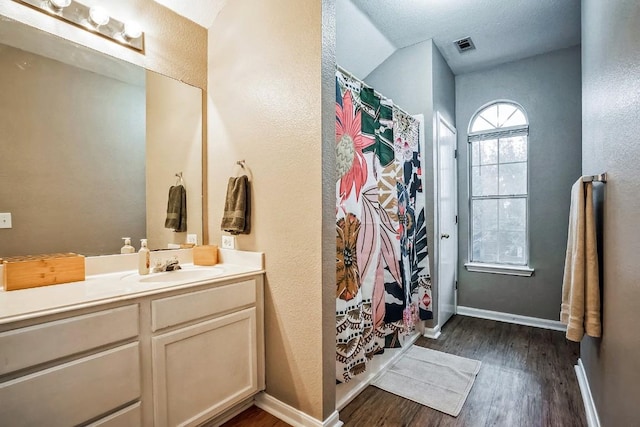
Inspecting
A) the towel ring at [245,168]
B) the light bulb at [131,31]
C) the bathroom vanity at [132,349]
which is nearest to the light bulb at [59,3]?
the light bulb at [131,31]

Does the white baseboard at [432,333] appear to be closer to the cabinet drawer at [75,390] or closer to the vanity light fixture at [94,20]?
the cabinet drawer at [75,390]

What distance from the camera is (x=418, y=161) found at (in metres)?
2.83

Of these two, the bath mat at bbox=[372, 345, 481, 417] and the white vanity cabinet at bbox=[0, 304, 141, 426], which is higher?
the white vanity cabinet at bbox=[0, 304, 141, 426]

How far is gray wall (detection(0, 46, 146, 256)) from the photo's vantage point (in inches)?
56.5

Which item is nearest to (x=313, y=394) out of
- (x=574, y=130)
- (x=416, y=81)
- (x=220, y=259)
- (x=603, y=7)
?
(x=220, y=259)

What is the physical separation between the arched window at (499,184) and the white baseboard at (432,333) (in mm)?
1104

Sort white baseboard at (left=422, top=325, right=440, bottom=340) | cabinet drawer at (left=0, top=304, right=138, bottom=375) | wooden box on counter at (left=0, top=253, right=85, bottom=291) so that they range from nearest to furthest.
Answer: cabinet drawer at (left=0, top=304, right=138, bottom=375) → wooden box on counter at (left=0, top=253, right=85, bottom=291) → white baseboard at (left=422, top=325, right=440, bottom=340)

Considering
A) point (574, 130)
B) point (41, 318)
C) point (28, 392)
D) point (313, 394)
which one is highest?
point (574, 130)

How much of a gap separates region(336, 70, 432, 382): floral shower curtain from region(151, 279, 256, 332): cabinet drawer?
54 cm

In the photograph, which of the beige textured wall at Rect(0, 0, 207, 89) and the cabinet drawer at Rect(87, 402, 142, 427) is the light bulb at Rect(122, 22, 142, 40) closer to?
the beige textured wall at Rect(0, 0, 207, 89)

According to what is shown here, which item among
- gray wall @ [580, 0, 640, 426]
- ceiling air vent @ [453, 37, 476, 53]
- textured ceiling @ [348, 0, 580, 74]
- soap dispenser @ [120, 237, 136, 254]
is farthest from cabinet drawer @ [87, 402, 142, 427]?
ceiling air vent @ [453, 37, 476, 53]

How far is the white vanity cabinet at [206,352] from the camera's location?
1.37 metres

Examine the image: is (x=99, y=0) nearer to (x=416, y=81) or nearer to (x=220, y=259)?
(x=220, y=259)

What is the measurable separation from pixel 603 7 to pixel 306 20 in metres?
1.49
